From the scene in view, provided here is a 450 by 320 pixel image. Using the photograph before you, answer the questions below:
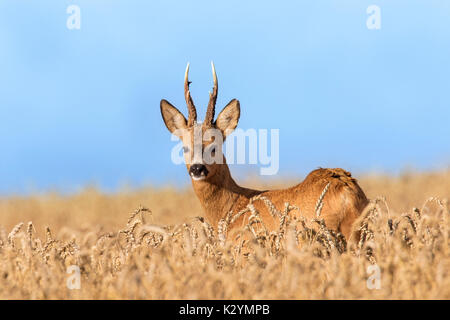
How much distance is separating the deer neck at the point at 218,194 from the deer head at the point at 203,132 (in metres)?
0.05

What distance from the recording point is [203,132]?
9016 mm

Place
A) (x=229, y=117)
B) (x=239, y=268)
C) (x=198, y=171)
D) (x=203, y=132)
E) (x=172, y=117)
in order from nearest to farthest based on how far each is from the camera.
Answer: (x=239, y=268) → (x=198, y=171) → (x=203, y=132) → (x=229, y=117) → (x=172, y=117)

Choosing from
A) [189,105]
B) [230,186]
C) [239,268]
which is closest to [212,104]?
[189,105]

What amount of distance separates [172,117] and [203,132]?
695mm

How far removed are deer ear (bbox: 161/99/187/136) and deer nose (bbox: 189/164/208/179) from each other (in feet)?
2.72

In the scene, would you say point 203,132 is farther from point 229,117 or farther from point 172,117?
point 172,117

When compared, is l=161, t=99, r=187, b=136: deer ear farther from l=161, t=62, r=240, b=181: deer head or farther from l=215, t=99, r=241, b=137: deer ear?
l=215, t=99, r=241, b=137: deer ear

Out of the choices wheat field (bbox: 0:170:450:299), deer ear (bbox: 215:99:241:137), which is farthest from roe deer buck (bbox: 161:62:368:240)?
wheat field (bbox: 0:170:450:299)

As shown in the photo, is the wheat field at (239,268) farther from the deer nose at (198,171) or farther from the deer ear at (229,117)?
the deer ear at (229,117)

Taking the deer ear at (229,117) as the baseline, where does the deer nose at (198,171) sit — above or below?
below

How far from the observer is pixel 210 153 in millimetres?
8898

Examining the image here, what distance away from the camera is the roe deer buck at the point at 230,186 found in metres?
7.49

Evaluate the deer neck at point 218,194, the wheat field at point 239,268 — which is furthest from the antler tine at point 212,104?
the wheat field at point 239,268

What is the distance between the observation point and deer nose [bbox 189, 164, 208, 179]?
8.67 m
